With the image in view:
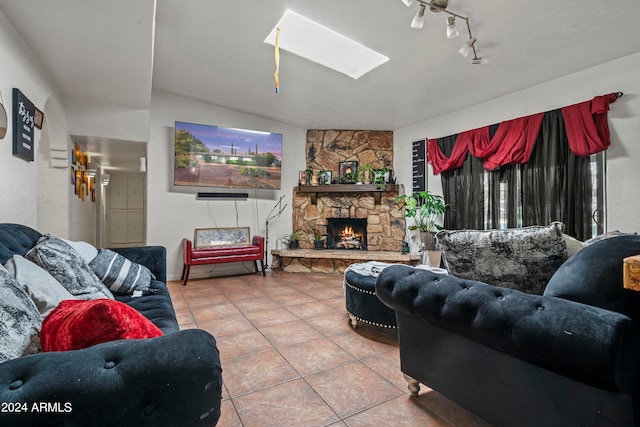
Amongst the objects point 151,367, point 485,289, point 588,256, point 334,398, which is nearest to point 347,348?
point 334,398

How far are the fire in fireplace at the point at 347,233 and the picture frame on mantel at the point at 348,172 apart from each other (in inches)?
28.5

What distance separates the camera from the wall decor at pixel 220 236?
184 inches

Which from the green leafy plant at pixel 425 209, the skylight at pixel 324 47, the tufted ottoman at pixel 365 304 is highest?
the skylight at pixel 324 47

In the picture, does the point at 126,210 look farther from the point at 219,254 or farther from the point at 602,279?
the point at 602,279

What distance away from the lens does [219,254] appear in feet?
14.3

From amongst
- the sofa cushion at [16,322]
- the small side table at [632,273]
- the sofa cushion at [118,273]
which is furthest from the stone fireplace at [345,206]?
the small side table at [632,273]

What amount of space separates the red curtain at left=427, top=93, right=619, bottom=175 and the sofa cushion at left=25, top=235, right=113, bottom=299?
427 centimetres

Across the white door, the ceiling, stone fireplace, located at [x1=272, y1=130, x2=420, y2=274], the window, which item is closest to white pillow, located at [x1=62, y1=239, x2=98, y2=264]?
the ceiling

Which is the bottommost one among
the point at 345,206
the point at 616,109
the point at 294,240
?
the point at 294,240

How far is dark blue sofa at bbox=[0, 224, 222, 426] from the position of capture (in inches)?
21.6

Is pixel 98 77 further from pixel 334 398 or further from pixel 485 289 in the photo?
pixel 485 289

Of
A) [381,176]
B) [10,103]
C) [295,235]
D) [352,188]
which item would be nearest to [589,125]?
[381,176]

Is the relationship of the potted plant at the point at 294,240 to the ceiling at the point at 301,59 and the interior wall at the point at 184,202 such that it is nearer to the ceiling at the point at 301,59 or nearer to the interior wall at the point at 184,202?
the interior wall at the point at 184,202

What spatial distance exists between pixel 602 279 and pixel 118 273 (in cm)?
257
